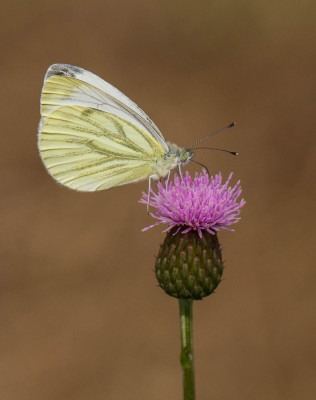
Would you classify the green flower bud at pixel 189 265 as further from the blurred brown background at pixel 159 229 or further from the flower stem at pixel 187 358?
the blurred brown background at pixel 159 229

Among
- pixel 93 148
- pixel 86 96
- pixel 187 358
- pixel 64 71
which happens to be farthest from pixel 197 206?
pixel 64 71

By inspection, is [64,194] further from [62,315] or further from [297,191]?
[297,191]

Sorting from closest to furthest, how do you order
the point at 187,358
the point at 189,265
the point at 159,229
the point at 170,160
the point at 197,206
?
1. the point at 187,358
2. the point at 189,265
3. the point at 197,206
4. the point at 170,160
5. the point at 159,229

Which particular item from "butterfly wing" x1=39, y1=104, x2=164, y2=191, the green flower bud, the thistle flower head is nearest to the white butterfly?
"butterfly wing" x1=39, y1=104, x2=164, y2=191

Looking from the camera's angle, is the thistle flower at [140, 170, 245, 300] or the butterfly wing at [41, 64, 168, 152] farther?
the butterfly wing at [41, 64, 168, 152]

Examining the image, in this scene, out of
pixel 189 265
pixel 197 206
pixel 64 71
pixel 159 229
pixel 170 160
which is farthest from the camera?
pixel 159 229

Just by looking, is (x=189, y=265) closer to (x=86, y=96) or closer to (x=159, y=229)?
(x=86, y=96)

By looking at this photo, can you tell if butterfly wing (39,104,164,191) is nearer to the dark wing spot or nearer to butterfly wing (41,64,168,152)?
butterfly wing (41,64,168,152)
